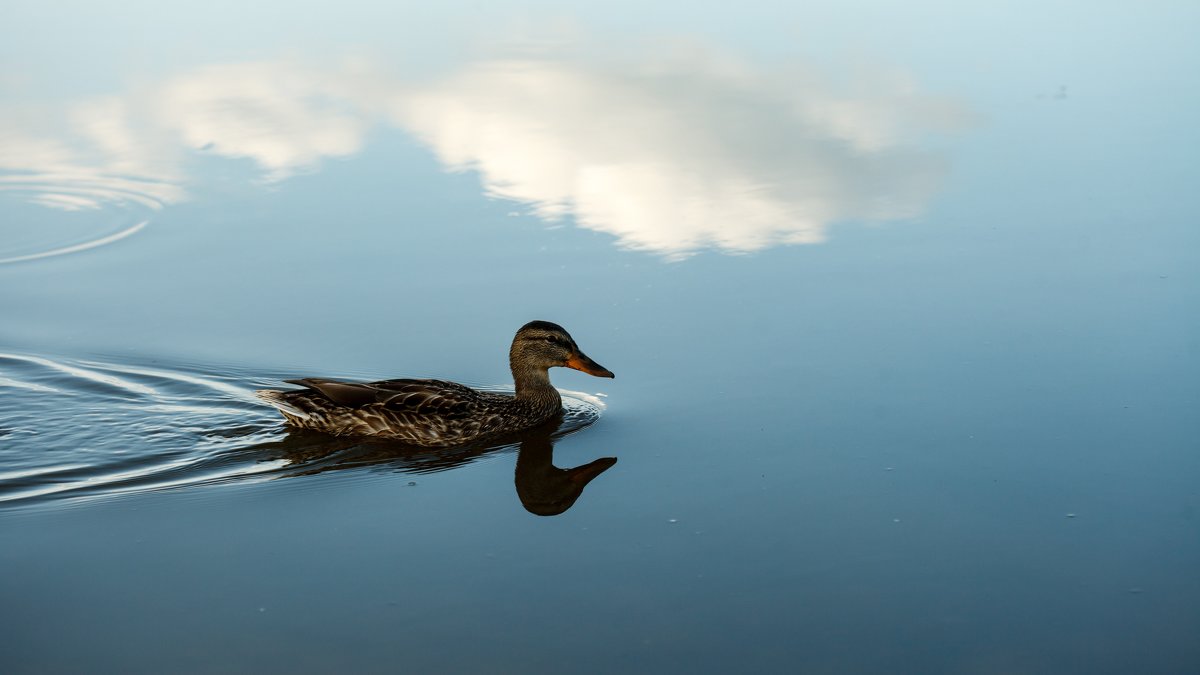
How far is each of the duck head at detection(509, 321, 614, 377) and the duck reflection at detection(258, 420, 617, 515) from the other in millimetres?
421

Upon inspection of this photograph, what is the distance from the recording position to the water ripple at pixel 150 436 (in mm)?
8320

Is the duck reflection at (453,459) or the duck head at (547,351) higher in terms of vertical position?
the duck head at (547,351)

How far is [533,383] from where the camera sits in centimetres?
958

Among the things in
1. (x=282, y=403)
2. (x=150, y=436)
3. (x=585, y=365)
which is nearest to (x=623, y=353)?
(x=585, y=365)

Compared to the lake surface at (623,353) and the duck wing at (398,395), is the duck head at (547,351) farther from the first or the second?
the duck wing at (398,395)

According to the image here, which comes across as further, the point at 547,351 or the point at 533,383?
the point at 533,383

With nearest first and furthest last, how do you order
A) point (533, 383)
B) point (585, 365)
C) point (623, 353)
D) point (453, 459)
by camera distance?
point (453, 459)
point (585, 365)
point (533, 383)
point (623, 353)

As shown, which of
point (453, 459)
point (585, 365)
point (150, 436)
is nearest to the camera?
point (453, 459)

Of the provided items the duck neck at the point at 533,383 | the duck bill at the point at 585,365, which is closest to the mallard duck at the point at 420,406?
the duck bill at the point at 585,365

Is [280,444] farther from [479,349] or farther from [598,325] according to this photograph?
[598,325]

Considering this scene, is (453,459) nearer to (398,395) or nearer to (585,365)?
(398,395)

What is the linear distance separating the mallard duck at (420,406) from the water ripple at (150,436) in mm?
101

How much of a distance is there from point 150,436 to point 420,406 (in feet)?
5.75

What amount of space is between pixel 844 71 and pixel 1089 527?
12089mm
